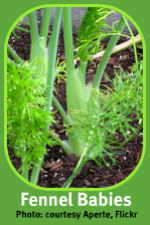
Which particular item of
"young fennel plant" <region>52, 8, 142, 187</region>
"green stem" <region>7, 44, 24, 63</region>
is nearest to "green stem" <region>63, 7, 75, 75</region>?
"young fennel plant" <region>52, 8, 142, 187</region>

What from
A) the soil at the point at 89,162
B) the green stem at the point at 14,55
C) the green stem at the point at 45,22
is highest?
the green stem at the point at 45,22

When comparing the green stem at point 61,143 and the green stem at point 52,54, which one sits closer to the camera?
the green stem at point 52,54

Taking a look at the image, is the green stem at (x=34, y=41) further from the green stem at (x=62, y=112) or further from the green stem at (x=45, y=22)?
the green stem at (x=62, y=112)

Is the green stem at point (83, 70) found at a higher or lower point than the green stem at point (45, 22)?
lower

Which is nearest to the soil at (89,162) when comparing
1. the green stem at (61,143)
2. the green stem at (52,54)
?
the green stem at (61,143)

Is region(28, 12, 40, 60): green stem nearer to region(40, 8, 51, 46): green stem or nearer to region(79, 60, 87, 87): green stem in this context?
region(40, 8, 51, 46): green stem

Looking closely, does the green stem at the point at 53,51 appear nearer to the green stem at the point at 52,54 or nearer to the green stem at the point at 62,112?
the green stem at the point at 52,54

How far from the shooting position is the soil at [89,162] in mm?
1399

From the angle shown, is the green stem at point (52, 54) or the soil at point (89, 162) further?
the soil at point (89, 162)

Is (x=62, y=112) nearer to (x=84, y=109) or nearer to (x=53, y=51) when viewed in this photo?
(x=84, y=109)

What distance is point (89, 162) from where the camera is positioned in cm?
147

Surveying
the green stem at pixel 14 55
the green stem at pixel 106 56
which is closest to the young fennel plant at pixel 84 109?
the green stem at pixel 106 56

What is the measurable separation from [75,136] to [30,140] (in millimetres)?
206

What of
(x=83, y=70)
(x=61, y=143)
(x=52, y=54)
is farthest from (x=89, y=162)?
(x=52, y=54)
